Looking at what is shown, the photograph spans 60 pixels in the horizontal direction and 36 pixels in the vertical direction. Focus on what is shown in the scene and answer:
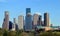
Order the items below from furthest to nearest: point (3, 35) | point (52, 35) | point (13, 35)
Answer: point (52, 35) → point (13, 35) → point (3, 35)

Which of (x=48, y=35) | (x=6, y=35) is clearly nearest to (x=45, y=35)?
(x=48, y=35)

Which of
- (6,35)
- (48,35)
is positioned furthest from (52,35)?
Answer: (6,35)

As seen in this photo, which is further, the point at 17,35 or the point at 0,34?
the point at 17,35

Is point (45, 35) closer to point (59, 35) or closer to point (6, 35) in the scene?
point (59, 35)

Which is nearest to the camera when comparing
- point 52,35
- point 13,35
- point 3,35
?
point 3,35

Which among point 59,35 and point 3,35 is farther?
point 59,35

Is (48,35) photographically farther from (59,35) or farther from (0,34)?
(0,34)

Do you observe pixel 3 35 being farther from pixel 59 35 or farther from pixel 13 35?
pixel 59 35
